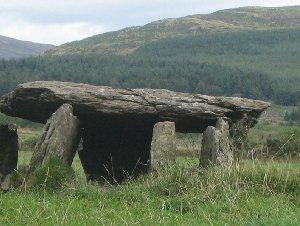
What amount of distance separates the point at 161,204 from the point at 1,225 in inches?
111

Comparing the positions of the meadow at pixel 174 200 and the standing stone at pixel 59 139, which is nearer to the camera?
the meadow at pixel 174 200

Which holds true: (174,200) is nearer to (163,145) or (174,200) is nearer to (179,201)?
(179,201)

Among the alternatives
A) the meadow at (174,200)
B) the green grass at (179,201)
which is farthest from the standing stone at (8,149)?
the green grass at (179,201)

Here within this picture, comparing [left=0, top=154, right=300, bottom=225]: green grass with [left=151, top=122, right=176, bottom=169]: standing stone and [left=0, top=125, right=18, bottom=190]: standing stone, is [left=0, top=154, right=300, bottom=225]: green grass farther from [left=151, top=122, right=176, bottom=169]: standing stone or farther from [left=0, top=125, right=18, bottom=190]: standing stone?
[left=0, top=125, right=18, bottom=190]: standing stone

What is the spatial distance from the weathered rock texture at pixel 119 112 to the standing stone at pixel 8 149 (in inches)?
41.6

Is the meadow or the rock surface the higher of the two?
the rock surface

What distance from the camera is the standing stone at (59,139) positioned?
12.9 meters

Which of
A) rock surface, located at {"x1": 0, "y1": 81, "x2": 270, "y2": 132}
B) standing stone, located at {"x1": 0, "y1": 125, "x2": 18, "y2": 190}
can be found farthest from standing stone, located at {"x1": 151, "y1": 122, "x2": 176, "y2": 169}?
standing stone, located at {"x1": 0, "y1": 125, "x2": 18, "y2": 190}

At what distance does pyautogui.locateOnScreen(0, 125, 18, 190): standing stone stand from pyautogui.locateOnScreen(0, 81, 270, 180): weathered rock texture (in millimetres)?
1058

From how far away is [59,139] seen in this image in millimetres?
13492

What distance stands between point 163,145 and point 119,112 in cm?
166

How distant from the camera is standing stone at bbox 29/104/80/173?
12.9 m

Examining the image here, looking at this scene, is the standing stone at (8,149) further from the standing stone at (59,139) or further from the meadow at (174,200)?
the meadow at (174,200)

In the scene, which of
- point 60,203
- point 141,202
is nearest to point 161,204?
point 141,202
